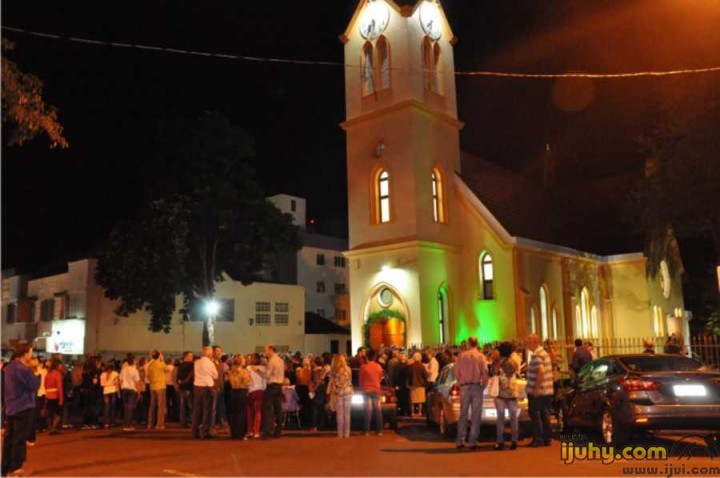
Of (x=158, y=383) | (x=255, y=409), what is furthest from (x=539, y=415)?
(x=158, y=383)

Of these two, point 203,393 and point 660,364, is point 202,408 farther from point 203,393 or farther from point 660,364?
point 660,364

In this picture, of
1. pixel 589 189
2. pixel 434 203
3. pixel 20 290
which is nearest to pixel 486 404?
pixel 434 203

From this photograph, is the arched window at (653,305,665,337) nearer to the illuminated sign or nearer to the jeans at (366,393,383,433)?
the jeans at (366,393,383,433)

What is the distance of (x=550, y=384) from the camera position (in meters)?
11.4

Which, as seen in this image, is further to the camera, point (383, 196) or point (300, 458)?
point (383, 196)

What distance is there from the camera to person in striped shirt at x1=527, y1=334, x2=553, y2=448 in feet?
37.4

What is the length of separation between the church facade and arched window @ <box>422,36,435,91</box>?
0.20 ft

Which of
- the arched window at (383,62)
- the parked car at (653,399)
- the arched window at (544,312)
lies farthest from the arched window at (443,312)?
the parked car at (653,399)

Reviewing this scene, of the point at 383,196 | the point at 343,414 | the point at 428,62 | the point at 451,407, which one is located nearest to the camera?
the point at 451,407

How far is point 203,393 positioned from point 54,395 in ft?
13.3

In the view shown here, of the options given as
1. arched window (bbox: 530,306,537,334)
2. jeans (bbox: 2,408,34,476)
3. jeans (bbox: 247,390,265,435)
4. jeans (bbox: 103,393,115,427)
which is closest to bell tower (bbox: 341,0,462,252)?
arched window (bbox: 530,306,537,334)

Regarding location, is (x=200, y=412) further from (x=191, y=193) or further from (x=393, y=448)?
(x=191, y=193)

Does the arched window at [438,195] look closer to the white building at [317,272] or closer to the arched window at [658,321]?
the arched window at [658,321]

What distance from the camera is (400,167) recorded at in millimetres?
26875
